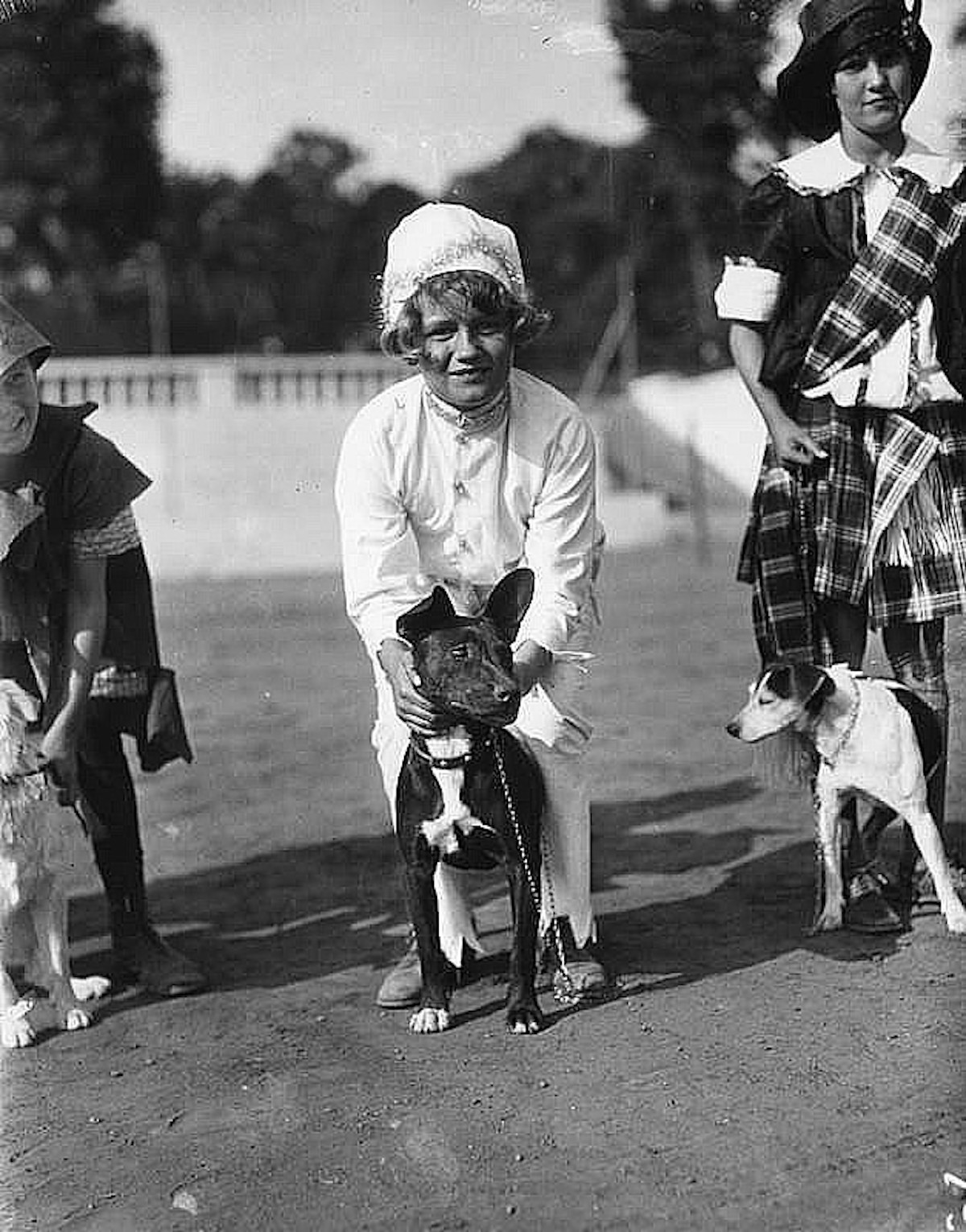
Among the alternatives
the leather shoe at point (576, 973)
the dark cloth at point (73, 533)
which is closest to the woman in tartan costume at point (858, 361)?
the leather shoe at point (576, 973)

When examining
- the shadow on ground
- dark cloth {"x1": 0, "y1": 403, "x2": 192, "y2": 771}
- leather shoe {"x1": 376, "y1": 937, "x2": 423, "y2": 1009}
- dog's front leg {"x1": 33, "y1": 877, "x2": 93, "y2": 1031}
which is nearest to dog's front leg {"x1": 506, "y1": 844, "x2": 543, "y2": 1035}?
leather shoe {"x1": 376, "y1": 937, "x2": 423, "y2": 1009}

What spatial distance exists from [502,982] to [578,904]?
26 centimetres

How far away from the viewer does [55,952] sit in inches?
138

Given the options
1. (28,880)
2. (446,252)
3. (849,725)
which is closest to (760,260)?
(446,252)

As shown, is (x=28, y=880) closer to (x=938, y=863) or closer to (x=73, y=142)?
(x=938, y=863)

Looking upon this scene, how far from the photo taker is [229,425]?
12305mm

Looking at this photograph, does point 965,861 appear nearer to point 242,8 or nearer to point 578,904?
point 578,904

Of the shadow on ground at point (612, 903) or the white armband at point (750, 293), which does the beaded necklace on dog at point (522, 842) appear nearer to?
the shadow on ground at point (612, 903)

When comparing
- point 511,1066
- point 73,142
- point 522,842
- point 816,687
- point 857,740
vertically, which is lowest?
point 511,1066

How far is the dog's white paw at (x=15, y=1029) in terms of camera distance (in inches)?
134

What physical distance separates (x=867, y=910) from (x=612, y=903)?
705mm

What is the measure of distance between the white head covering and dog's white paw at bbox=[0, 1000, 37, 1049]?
5.48 feet

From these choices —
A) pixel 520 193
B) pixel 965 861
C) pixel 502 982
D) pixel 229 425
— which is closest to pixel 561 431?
pixel 502 982

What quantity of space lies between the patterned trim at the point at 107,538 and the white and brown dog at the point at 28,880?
347 millimetres
